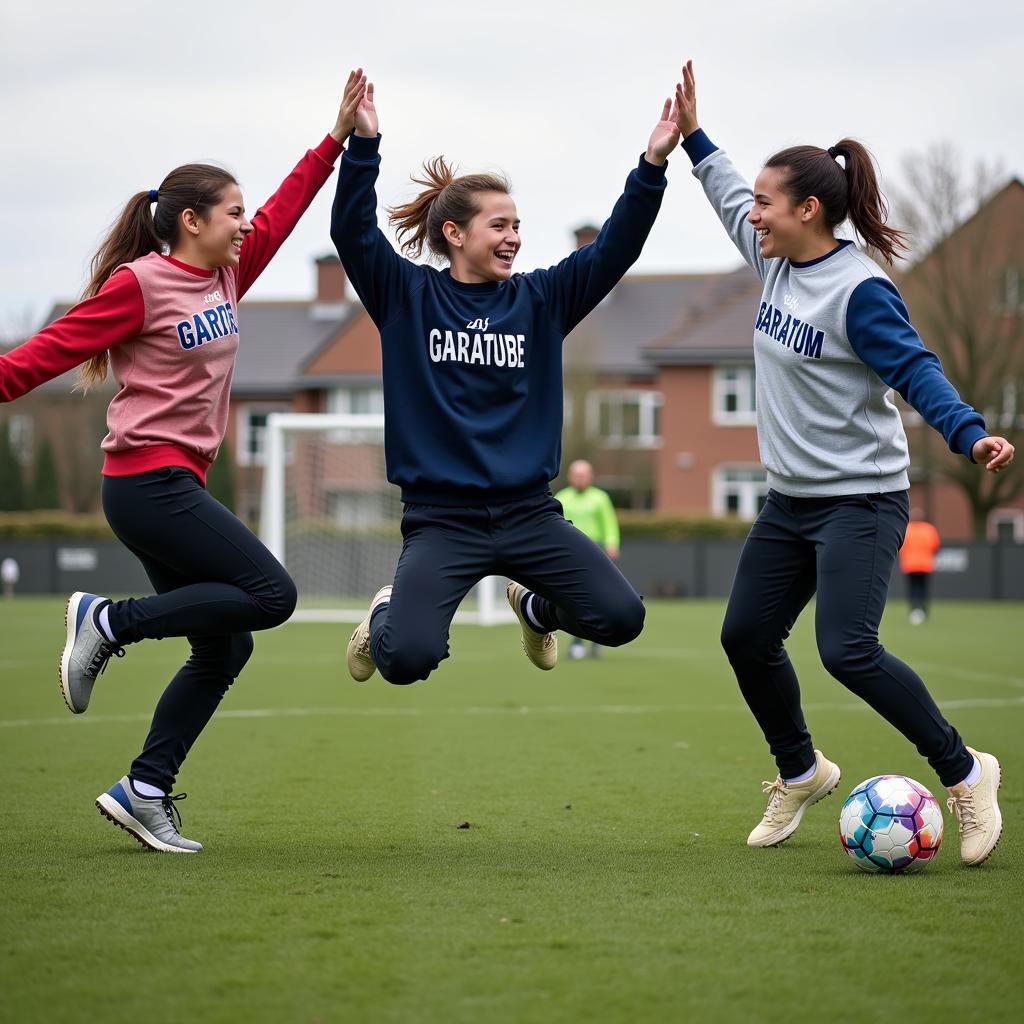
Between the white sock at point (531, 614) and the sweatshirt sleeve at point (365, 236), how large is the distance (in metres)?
1.27

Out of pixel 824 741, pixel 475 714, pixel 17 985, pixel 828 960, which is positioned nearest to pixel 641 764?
pixel 824 741

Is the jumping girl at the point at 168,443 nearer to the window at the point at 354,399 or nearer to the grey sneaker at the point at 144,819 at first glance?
the grey sneaker at the point at 144,819

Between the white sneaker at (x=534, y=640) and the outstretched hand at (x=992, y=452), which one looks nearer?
the outstretched hand at (x=992, y=452)

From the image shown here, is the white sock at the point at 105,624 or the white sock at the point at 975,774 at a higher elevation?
the white sock at the point at 105,624

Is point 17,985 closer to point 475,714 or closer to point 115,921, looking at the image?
point 115,921

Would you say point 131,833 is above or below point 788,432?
below

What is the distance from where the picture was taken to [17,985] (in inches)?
134

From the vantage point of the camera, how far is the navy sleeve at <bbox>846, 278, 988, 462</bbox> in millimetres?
4848

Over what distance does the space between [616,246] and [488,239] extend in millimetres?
517

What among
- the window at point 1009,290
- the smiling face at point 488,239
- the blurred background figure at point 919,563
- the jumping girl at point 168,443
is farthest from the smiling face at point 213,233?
the window at point 1009,290

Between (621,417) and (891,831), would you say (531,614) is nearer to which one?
(891,831)

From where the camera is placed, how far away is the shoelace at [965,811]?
16.6 feet

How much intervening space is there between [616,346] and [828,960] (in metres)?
52.1

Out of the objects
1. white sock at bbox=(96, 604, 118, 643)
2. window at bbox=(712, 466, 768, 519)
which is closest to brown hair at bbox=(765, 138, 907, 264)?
white sock at bbox=(96, 604, 118, 643)
